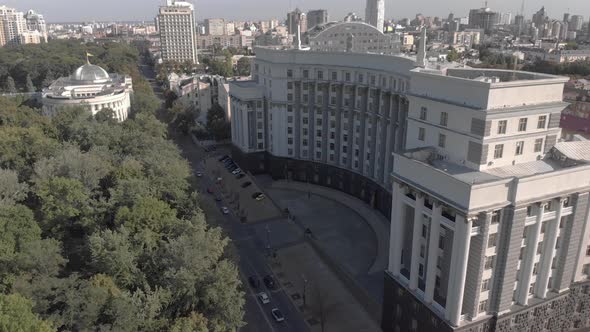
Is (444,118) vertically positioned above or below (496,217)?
above

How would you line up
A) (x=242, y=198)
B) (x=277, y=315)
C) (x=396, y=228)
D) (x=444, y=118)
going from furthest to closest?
(x=242, y=198), (x=277, y=315), (x=396, y=228), (x=444, y=118)

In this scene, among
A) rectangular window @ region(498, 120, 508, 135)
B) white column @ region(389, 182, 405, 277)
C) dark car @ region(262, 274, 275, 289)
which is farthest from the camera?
dark car @ region(262, 274, 275, 289)

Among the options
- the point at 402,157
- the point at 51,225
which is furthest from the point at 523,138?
the point at 51,225

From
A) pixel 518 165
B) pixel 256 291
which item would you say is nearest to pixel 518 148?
pixel 518 165

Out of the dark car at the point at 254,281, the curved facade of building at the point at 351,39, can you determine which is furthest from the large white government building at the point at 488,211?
the curved facade of building at the point at 351,39

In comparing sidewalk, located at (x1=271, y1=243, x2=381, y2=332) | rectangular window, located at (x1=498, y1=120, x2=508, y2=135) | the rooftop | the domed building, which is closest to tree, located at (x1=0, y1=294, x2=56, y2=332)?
sidewalk, located at (x1=271, y1=243, x2=381, y2=332)

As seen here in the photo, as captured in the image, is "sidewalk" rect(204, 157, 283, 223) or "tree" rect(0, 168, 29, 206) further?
"sidewalk" rect(204, 157, 283, 223)

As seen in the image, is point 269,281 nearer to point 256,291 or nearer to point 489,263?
point 256,291

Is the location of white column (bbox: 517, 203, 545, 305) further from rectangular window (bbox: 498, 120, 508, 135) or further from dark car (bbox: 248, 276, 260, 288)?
dark car (bbox: 248, 276, 260, 288)
